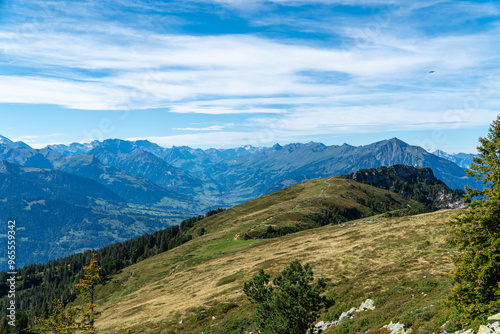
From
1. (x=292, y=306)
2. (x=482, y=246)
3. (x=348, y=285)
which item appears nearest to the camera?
(x=482, y=246)

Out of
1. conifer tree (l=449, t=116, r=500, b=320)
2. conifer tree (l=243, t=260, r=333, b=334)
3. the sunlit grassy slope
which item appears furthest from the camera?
the sunlit grassy slope

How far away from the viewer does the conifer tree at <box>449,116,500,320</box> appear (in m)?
19.1

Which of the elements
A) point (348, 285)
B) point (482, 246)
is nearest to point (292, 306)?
point (482, 246)

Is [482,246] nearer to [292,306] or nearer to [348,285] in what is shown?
[292,306]

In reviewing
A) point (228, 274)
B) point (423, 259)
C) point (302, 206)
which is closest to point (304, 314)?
point (423, 259)

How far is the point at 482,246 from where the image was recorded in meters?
20.3

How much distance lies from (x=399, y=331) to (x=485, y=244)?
895 centimetres

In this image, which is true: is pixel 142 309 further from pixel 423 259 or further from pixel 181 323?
Answer: pixel 423 259

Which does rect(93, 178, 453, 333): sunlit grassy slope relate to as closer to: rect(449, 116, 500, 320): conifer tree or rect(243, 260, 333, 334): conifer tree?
rect(449, 116, 500, 320): conifer tree

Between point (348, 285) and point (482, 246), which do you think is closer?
point (482, 246)

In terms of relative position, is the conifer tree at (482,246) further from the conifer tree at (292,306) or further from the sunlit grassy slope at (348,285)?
the conifer tree at (292,306)

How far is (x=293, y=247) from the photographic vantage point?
3344 inches

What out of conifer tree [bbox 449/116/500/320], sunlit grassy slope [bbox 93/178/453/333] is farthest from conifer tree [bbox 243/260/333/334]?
conifer tree [bbox 449/116/500/320]

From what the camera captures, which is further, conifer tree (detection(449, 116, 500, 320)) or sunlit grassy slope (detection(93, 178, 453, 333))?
sunlit grassy slope (detection(93, 178, 453, 333))
